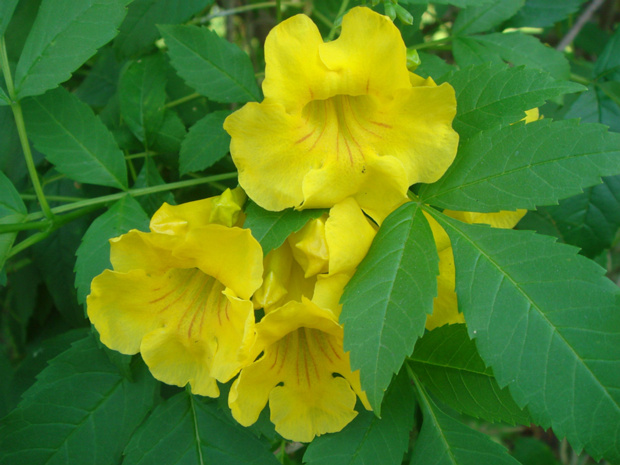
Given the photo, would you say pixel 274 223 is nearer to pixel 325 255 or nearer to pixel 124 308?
pixel 325 255

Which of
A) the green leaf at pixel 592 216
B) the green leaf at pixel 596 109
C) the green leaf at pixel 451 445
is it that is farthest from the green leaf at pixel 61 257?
the green leaf at pixel 596 109

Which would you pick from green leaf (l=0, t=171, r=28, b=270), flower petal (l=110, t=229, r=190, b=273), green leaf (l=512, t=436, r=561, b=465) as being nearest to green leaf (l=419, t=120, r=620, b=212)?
flower petal (l=110, t=229, r=190, b=273)

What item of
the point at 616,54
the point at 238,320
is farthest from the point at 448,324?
the point at 616,54

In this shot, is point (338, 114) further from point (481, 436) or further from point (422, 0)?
point (481, 436)

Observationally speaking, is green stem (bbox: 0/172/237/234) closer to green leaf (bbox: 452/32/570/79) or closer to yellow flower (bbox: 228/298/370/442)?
yellow flower (bbox: 228/298/370/442)

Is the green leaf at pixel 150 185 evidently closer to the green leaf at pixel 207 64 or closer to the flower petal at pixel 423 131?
the green leaf at pixel 207 64
